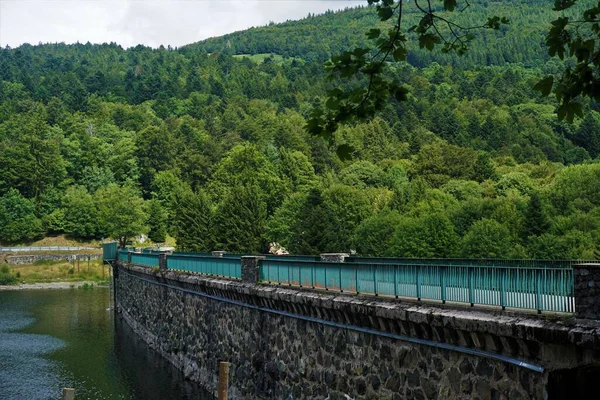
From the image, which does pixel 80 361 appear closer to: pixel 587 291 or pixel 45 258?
pixel 587 291

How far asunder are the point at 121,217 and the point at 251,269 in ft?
304

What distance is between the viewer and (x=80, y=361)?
37.9 m

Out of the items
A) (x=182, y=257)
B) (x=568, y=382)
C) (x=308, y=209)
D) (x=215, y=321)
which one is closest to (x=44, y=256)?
(x=308, y=209)

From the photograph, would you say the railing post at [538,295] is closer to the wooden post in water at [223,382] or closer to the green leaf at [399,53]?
the green leaf at [399,53]

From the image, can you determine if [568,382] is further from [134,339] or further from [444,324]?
[134,339]

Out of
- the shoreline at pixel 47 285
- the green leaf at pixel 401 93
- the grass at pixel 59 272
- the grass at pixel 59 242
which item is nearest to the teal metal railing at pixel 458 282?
the green leaf at pixel 401 93

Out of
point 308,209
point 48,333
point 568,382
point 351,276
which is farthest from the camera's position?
point 308,209

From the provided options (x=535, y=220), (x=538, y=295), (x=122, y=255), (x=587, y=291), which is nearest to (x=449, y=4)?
(x=587, y=291)

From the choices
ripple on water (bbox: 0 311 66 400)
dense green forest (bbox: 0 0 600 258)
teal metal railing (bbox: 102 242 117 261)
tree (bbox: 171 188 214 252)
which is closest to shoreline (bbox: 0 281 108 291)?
tree (bbox: 171 188 214 252)

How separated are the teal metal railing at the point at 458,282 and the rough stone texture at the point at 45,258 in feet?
301

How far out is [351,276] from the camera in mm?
18641

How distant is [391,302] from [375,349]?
42.7 inches

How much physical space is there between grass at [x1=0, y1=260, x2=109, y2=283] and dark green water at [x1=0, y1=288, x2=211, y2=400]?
1483 inches

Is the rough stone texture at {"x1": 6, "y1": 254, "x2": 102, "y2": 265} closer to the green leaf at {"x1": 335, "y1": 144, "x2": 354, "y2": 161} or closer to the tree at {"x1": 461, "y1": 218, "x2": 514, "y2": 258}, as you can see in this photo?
the tree at {"x1": 461, "y1": 218, "x2": 514, "y2": 258}
